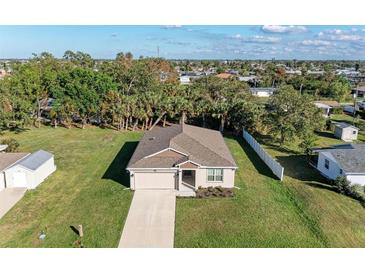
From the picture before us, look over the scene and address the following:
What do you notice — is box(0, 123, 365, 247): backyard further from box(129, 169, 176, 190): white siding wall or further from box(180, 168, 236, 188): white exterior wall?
box(180, 168, 236, 188): white exterior wall

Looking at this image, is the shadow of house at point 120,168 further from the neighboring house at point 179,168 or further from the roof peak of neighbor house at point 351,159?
the roof peak of neighbor house at point 351,159

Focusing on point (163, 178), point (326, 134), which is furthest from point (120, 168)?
point (326, 134)

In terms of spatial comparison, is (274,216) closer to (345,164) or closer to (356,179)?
(356,179)

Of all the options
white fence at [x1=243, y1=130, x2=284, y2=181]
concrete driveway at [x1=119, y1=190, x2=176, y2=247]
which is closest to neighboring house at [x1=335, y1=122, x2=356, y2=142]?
white fence at [x1=243, y1=130, x2=284, y2=181]

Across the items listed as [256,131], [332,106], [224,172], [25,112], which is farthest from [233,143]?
[332,106]

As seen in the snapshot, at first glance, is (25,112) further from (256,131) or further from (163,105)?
(256,131)

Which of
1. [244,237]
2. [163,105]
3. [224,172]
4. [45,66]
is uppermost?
[45,66]
